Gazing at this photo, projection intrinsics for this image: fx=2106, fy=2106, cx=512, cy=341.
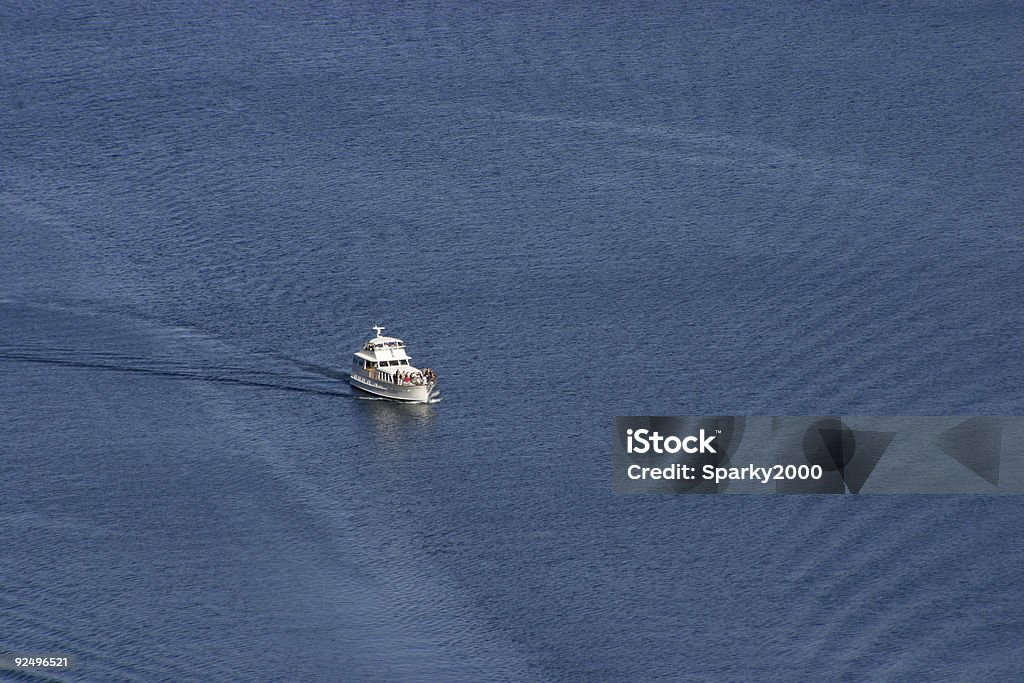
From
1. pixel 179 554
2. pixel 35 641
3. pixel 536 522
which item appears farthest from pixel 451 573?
pixel 35 641

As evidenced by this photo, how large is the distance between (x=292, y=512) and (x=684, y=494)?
35.7 m

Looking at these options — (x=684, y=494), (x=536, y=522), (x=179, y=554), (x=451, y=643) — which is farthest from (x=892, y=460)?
(x=179, y=554)

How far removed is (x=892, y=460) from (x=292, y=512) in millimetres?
56187

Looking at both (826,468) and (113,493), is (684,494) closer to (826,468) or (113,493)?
(826,468)

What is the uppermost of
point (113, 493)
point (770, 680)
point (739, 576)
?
point (113, 493)

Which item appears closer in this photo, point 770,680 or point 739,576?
point 770,680

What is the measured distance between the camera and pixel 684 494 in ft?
632

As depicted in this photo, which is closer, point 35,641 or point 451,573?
point 35,641

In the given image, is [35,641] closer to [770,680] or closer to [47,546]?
[47,546]

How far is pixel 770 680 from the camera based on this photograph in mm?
166375

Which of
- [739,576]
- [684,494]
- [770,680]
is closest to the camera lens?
[770,680]

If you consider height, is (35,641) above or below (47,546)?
below

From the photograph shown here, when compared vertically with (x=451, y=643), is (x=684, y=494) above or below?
above

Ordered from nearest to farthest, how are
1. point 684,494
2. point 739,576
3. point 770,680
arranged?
point 770,680, point 739,576, point 684,494
